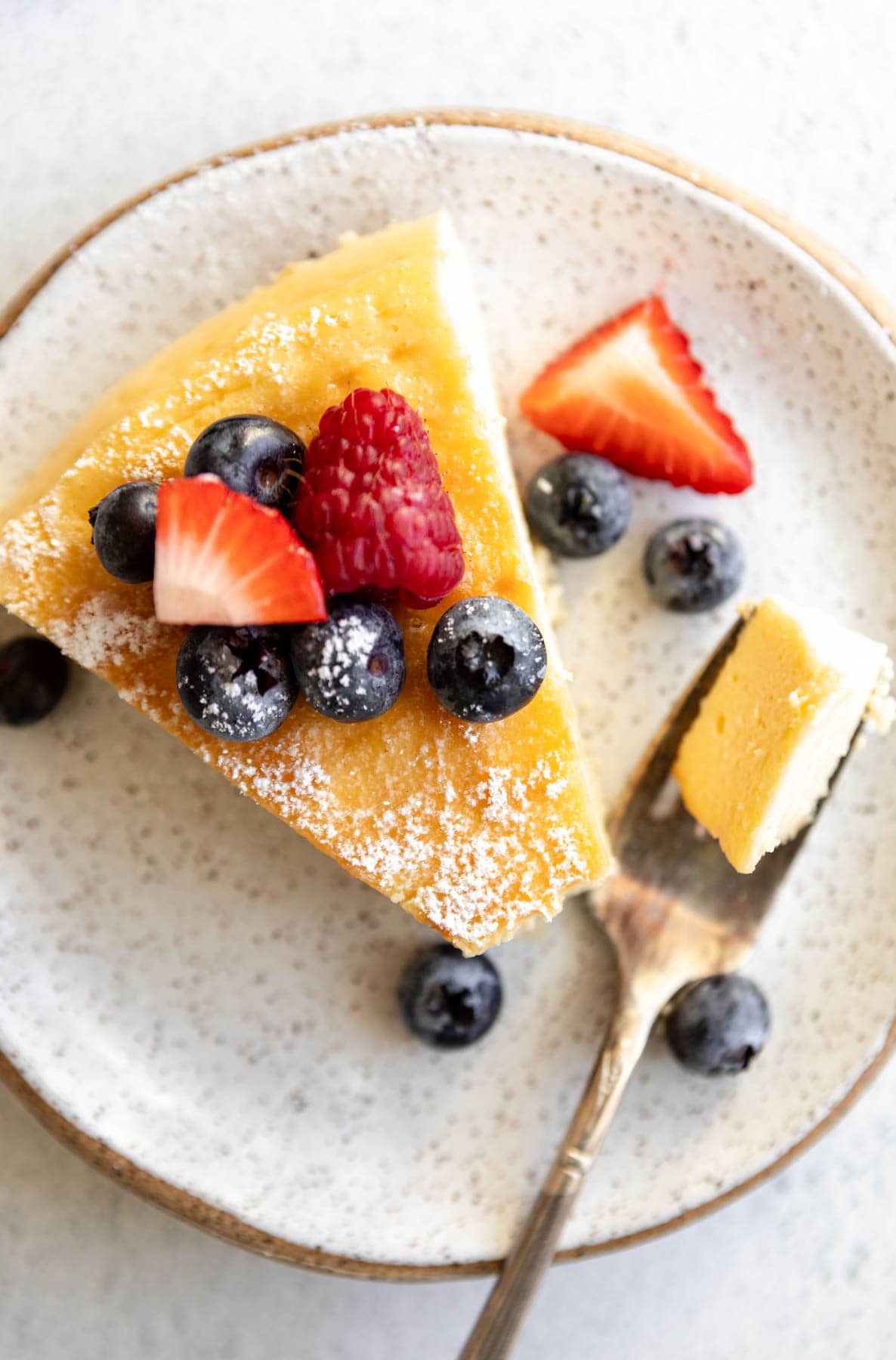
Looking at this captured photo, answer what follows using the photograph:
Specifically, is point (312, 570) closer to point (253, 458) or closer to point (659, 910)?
point (253, 458)

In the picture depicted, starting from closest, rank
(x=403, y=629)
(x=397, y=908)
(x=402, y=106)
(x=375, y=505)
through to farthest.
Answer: (x=375, y=505), (x=403, y=629), (x=397, y=908), (x=402, y=106)

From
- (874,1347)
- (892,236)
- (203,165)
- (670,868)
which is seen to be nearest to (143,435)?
(203,165)

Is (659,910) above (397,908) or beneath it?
above

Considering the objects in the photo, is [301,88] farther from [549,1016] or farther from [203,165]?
[549,1016]

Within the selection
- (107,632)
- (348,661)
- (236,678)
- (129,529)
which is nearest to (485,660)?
(348,661)

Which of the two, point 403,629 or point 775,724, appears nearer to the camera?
point 403,629
